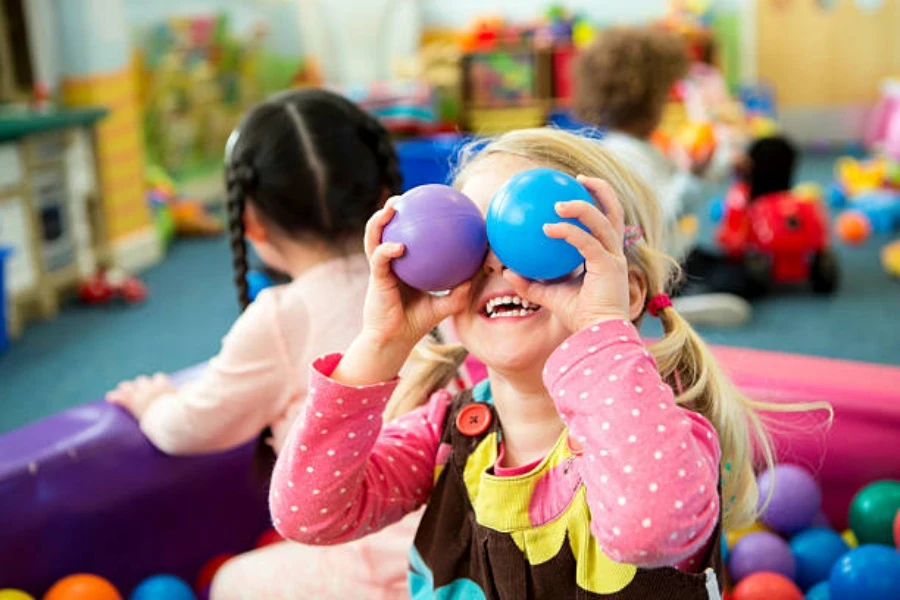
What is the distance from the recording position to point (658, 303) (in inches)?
32.0

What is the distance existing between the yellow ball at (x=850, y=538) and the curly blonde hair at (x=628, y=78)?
4.45ft

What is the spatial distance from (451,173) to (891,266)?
2.34 m

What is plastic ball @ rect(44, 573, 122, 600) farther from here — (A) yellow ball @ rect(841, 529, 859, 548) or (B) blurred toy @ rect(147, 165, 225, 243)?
(B) blurred toy @ rect(147, 165, 225, 243)

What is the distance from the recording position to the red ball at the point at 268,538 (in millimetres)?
1409

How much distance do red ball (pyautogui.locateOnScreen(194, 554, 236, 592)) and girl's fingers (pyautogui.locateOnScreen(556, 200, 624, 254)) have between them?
2.91 feet

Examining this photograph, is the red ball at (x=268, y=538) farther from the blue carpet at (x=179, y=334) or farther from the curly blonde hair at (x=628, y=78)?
the curly blonde hair at (x=628, y=78)

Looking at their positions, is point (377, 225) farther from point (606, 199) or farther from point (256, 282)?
point (256, 282)

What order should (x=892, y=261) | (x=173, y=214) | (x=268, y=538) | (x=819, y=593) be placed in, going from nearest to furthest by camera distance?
(x=819, y=593) → (x=268, y=538) → (x=892, y=261) → (x=173, y=214)

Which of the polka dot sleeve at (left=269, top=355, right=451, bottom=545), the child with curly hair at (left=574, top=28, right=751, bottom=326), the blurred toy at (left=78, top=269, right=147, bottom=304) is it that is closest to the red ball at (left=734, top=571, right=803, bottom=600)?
the polka dot sleeve at (left=269, top=355, right=451, bottom=545)

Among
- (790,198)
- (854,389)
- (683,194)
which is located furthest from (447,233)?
(790,198)

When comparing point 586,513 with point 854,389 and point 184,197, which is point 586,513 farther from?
point 184,197

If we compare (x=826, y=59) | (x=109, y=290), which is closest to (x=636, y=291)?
(x=109, y=290)

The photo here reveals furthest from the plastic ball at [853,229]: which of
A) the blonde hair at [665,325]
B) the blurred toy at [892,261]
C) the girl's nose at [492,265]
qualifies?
the girl's nose at [492,265]

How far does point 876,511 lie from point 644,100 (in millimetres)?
1503
